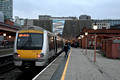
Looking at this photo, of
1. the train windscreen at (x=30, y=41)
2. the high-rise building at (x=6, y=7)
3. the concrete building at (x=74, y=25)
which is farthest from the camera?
the high-rise building at (x=6, y=7)

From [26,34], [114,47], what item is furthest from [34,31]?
[114,47]

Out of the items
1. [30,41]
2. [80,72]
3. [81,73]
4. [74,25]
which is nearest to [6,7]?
[74,25]

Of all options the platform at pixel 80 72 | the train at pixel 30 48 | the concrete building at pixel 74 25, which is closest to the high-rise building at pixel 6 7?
the concrete building at pixel 74 25

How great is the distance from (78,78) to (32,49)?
3.69m

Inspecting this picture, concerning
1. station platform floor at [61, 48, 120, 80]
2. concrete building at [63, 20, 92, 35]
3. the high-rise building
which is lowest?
station platform floor at [61, 48, 120, 80]

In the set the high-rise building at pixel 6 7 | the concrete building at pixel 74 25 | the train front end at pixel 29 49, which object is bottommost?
the train front end at pixel 29 49

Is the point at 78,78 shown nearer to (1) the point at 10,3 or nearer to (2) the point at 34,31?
(2) the point at 34,31

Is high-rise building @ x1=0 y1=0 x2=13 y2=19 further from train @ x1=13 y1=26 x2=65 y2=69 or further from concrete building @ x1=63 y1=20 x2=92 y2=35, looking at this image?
train @ x1=13 y1=26 x2=65 y2=69

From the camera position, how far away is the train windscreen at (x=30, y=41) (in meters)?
10.1

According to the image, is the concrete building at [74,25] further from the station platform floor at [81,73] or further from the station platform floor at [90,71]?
the station platform floor at [81,73]

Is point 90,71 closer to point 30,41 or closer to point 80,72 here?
point 80,72

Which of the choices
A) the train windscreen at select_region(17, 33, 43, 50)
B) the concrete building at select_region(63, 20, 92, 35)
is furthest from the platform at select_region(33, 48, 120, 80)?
the concrete building at select_region(63, 20, 92, 35)

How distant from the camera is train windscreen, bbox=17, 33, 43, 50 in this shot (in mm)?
10125

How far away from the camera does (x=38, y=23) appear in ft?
535
